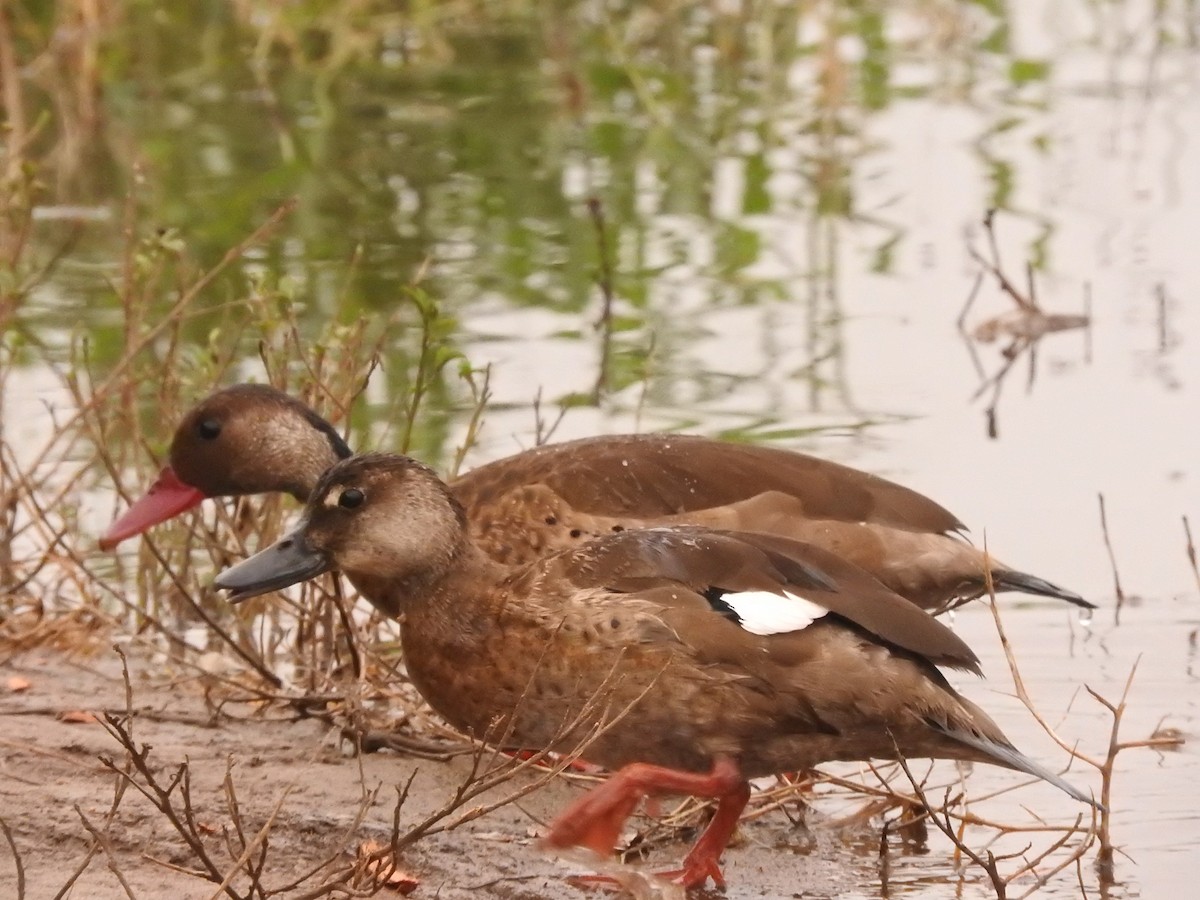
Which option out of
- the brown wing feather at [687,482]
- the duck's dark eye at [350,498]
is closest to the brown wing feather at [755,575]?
the duck's dark eye at [350,498]

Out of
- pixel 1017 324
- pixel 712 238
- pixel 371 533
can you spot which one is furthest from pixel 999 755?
pixel 712 238

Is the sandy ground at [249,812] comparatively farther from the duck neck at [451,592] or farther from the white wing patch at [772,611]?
the white wing patch at [772,611]

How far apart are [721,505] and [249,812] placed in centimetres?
A: 151

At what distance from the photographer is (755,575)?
199 inches

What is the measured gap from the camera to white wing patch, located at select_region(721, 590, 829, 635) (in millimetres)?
4969

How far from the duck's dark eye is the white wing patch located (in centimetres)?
94

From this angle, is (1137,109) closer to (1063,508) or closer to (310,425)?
(1063,508)

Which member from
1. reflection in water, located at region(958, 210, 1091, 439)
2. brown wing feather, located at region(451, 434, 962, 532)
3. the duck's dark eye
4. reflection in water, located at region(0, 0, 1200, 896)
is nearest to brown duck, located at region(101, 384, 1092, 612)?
brown wing feather, located at region(451, 434, 962, 532)

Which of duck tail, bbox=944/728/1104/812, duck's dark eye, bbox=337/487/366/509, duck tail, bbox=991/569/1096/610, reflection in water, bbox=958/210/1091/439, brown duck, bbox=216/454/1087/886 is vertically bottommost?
reflection in water, bbox=958/210/1091/439

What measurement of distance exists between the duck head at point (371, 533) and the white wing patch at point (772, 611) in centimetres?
75

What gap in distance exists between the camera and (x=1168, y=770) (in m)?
6.13

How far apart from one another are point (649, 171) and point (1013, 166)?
74.1 inches

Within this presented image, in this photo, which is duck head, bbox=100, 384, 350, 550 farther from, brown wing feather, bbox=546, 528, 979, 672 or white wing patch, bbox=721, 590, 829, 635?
white wing patch, bbox=721, 590, 829, 635

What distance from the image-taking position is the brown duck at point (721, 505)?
6.04m
